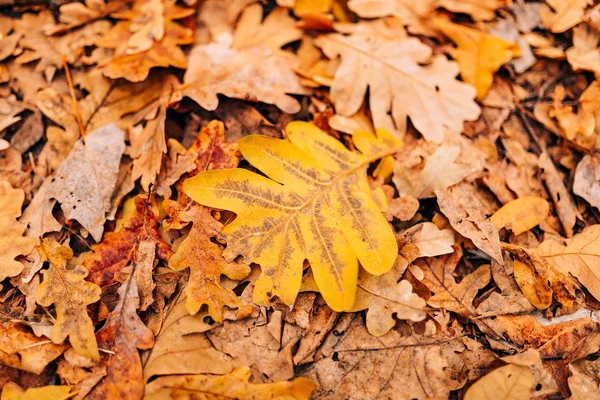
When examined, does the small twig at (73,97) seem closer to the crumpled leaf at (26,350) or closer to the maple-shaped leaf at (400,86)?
the crumpled leaf at (26,350)

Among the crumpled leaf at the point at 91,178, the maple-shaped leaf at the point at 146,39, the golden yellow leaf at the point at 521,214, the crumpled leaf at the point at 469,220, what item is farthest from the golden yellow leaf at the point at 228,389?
the maple-shaped leaf at the point at 146,39

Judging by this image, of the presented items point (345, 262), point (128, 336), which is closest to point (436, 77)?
point (345, 262)

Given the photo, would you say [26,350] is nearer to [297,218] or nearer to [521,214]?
[297,218]

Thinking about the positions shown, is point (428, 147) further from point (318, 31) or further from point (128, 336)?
point (128, 336)

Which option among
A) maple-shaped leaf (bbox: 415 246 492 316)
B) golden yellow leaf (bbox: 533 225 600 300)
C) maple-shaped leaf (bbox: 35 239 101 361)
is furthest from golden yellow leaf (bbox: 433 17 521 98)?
maple-shaped leaf (bbox: 35 239 101 361)

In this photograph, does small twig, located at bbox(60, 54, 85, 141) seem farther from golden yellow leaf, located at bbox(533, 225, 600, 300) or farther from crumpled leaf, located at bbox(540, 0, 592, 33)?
crumpled leaf, located at bbox(540, 0, 592, 33)

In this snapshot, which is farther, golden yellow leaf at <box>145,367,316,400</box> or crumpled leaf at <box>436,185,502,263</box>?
crumpled leaf at <box>436,185,502,263</box>
